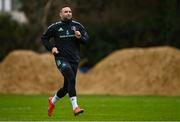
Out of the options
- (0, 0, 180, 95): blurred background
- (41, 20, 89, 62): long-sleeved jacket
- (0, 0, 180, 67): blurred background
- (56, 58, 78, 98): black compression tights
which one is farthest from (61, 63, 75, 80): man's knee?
(0, 0, 180, 67): blurred background

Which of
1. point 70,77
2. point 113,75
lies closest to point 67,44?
point 70,77

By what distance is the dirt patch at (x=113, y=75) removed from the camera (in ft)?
136

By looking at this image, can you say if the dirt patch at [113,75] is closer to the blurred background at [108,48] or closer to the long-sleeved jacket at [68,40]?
the blurred background at [108,48]

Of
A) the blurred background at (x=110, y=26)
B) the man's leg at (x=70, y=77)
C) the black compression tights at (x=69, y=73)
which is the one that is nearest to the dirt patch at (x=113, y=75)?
the blurred background at (x=110, y=26)

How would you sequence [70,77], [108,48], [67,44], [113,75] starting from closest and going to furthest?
[70,77] → [67,44] → [113,75] → [108,48]

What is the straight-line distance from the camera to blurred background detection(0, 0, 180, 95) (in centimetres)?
4209

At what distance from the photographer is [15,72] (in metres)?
43.6

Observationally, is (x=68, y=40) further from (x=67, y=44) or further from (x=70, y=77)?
(x=70, y=77)

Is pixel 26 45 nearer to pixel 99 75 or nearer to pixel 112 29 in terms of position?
pixel 112 29

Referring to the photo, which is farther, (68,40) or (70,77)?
(68,40)

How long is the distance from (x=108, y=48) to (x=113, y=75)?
943 cm

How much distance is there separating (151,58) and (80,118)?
2304 cm

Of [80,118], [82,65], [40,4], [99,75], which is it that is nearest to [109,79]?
[99,75]

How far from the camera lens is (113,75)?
42.9 metres
